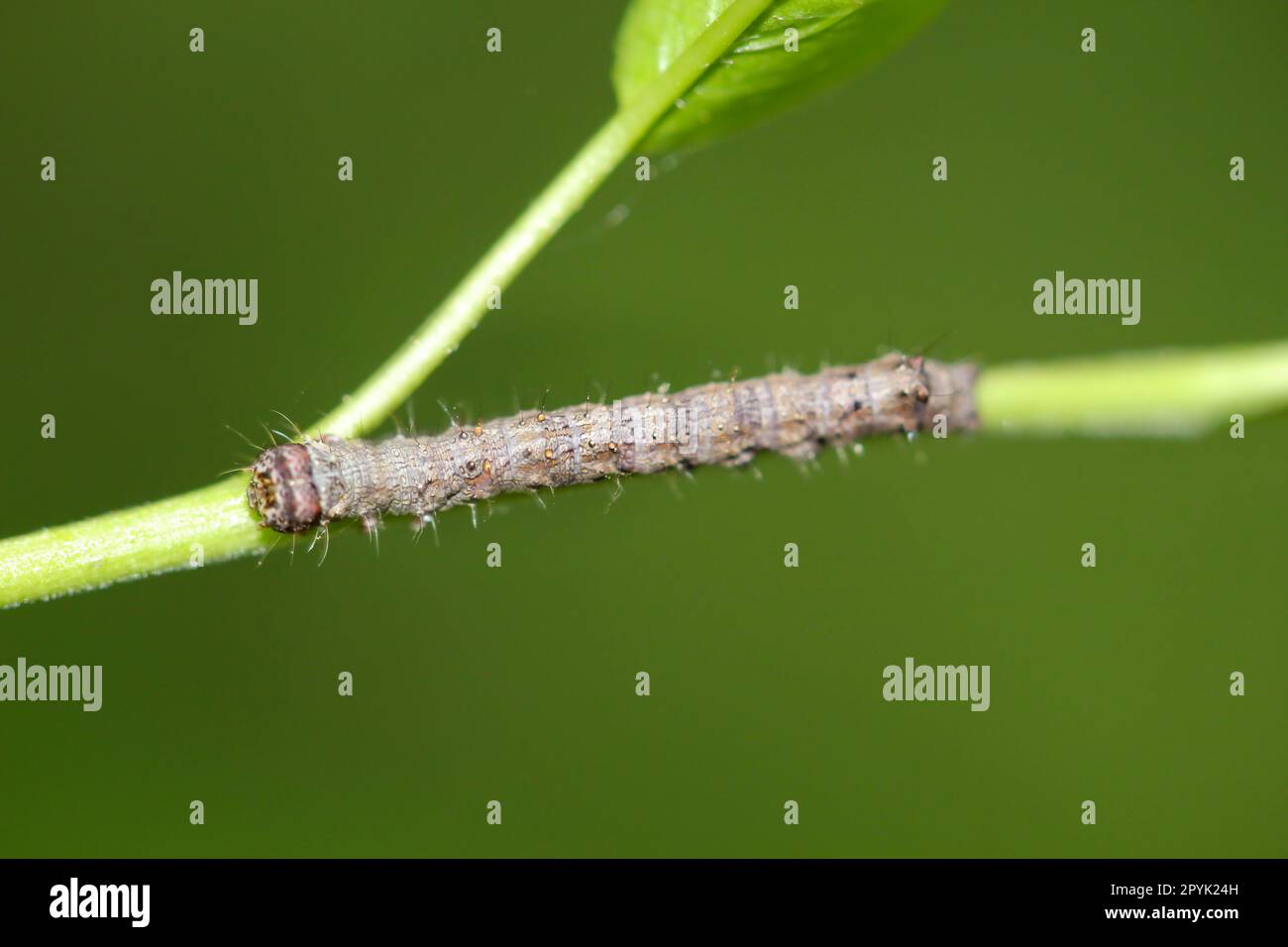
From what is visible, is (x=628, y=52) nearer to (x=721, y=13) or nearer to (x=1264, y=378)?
(x=721, y=13)

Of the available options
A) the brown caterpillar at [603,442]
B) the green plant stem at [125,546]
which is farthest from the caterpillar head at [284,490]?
the green plant stem at [125,546]

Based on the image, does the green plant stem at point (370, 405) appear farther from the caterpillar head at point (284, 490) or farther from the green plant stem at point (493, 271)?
the caterpillar head at point (284, 490)

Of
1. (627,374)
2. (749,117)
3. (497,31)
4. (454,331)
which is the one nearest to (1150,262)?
(627,374)

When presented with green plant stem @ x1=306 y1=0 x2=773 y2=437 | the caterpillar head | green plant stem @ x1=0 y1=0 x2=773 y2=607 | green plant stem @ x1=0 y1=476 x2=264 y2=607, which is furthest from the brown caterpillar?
green plant stem @ x1=306 y1=0 x2=773 y2=437

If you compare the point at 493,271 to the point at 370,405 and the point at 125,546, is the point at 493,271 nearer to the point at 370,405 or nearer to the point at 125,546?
the point at 370,405

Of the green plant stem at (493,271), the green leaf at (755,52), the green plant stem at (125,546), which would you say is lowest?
the green plant stem at (125,546)
